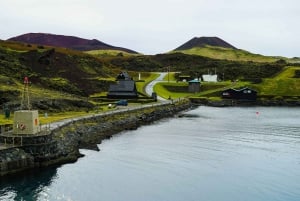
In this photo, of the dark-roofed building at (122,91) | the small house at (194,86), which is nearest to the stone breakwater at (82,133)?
the dark-roofed building at (122,91)

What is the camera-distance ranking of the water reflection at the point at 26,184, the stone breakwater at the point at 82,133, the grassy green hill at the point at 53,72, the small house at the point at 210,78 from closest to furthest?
the water reflection at the point at 26,184
the stone breakwater at the point at 82,133
the grassy green hill at the point at 53,72
the small house at the point at 210,78

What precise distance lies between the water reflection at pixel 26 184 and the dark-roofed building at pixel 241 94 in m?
106

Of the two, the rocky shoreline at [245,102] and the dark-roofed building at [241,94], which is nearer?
the rocky shoreline at [245,102]

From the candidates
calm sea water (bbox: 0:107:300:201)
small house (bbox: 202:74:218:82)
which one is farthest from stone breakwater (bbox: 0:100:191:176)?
small house (bbox: 202:74:218:82)

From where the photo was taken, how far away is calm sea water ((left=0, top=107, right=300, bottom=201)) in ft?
133

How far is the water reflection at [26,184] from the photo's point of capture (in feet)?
129

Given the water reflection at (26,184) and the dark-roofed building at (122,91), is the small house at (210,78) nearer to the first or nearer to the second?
the dark-roofed building at (122,91)

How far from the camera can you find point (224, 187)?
4325cm

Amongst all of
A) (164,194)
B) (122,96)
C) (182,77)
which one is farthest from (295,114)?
(164,194)

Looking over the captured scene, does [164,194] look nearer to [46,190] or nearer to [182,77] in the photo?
[46,190]

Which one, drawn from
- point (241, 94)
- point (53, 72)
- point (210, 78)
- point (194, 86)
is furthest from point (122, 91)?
point (210, 78)

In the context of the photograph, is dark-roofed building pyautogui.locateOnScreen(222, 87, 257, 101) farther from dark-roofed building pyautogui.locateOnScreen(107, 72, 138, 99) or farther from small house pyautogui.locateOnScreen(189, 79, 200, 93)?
dark-roofed building pyautogui.locateOnScreen(107, 72, 138, 99)

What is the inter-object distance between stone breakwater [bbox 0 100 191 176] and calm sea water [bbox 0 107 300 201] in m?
1.60

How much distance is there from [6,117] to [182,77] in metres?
119
